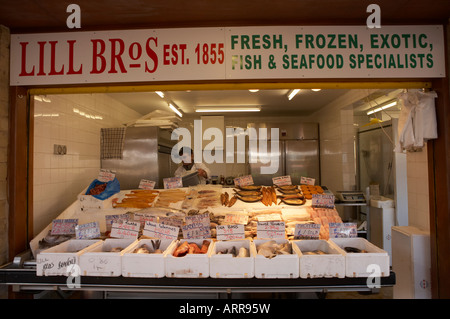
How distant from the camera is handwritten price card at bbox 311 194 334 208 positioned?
10.6 feet

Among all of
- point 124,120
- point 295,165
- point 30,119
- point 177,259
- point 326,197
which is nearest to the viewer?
point 177,259

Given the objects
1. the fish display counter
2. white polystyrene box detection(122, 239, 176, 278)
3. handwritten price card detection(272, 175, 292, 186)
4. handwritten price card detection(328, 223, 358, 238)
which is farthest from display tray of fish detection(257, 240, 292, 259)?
handwritten price card detection(272, 175, 292, 186)

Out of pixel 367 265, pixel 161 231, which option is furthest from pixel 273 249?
pixel 161 231

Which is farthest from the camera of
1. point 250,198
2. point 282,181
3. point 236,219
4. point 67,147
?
point 67,147

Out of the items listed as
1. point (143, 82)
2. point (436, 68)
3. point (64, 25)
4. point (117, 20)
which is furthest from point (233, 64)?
point (436, 68)

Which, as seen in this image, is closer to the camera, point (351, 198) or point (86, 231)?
point (86, 231)

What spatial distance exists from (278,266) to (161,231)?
1267mm

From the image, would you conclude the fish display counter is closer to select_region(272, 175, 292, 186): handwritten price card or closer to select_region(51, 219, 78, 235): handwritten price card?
select_region(51, 219, 78, 235): handwritten price card

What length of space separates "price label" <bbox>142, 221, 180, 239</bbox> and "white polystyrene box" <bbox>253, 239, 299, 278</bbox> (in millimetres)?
975

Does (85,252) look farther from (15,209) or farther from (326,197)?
(326,197)

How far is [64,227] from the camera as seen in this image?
295 cm

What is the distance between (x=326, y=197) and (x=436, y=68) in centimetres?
181

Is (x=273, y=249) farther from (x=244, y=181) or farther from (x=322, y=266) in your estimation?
(x=244, y=181)

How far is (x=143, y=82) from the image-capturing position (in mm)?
2686
